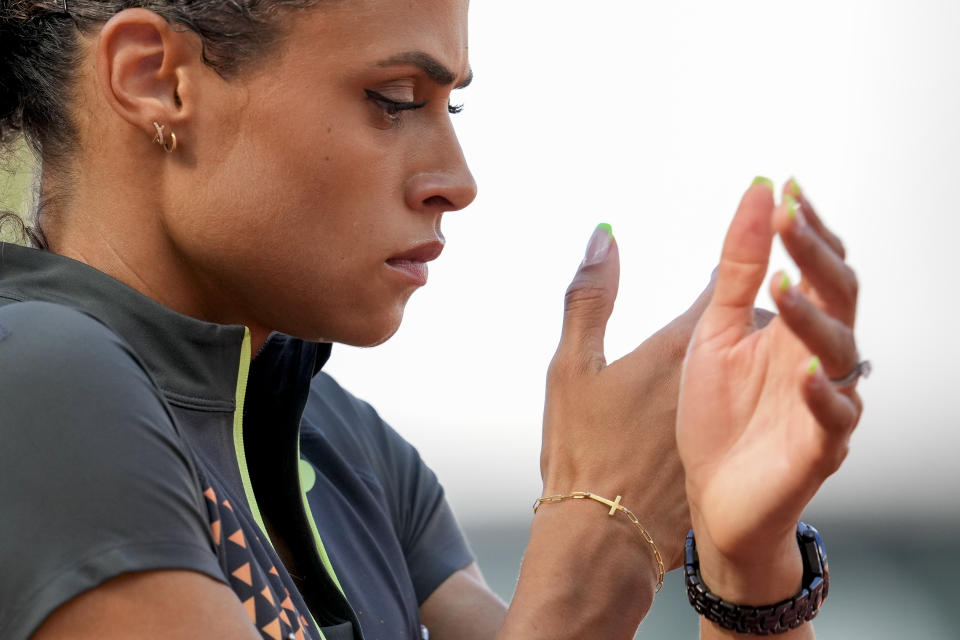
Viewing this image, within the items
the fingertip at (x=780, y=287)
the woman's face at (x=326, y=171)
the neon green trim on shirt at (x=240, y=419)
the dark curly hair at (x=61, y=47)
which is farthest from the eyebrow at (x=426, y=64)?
the fingertip at (x=780, y=287)

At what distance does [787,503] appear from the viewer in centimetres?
111

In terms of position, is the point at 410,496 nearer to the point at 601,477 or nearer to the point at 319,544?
the point at 319,544

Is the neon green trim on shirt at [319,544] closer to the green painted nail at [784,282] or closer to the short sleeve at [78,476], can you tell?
the short sleeve at [78,476]

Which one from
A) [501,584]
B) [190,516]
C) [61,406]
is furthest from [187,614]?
[501,584]

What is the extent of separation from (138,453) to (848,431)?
24.6 inches

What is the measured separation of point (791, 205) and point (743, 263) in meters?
0.14

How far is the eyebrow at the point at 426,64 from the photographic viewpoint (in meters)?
1.38

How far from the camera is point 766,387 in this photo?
3.73 feet

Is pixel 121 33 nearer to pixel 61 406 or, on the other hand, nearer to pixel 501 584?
pixel 61 406

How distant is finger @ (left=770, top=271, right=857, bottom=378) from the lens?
97cm

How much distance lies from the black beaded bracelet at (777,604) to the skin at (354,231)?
0.6 inches

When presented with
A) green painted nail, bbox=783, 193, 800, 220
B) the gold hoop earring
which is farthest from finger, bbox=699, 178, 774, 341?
the gold hoop earring

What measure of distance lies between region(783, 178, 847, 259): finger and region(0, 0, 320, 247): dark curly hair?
24.5 inches

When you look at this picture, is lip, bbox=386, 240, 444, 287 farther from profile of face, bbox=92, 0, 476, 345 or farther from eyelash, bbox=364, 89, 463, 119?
eyelash, bbox=364, 89, 463, 119
